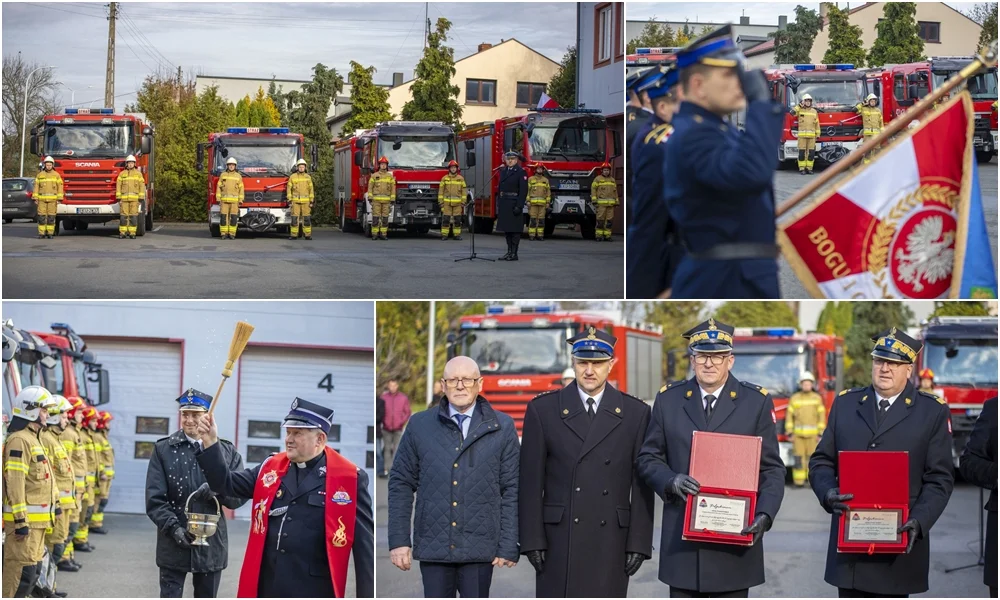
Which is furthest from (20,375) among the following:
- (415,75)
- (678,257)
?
(415,75)

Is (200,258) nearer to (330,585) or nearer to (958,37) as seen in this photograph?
(958,37)

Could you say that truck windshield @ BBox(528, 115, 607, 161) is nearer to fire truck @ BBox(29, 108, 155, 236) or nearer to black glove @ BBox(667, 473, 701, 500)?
fire truck @ BBox(29, 108, 155, 236)

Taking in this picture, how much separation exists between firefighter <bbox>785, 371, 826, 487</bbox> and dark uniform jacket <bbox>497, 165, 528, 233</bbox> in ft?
15.9

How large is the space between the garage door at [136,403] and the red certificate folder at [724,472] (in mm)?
7613

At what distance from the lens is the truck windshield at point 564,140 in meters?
25.5

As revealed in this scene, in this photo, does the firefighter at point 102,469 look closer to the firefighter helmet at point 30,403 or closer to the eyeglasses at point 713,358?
the firefighter helmet at point 30,403

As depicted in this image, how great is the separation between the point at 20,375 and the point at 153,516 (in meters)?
3.98

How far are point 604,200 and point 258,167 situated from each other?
7.26 m

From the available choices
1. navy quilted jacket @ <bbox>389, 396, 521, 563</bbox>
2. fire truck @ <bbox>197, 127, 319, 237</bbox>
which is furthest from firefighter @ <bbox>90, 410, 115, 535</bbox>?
fire truck @ <bbox>197, 127, 319, 237</bbox>

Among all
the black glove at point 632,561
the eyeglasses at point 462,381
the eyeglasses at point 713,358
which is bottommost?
the black glove at point 632,561

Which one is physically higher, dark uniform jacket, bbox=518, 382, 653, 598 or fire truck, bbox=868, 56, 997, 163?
fire truck, bbox=868, 56, 997, 163

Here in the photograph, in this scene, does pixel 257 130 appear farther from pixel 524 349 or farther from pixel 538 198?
pixel 524 349

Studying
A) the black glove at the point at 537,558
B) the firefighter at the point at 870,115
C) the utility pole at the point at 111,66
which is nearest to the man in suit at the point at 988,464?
the black glove at the point at 537,558

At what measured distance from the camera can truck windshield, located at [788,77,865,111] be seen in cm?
1583
